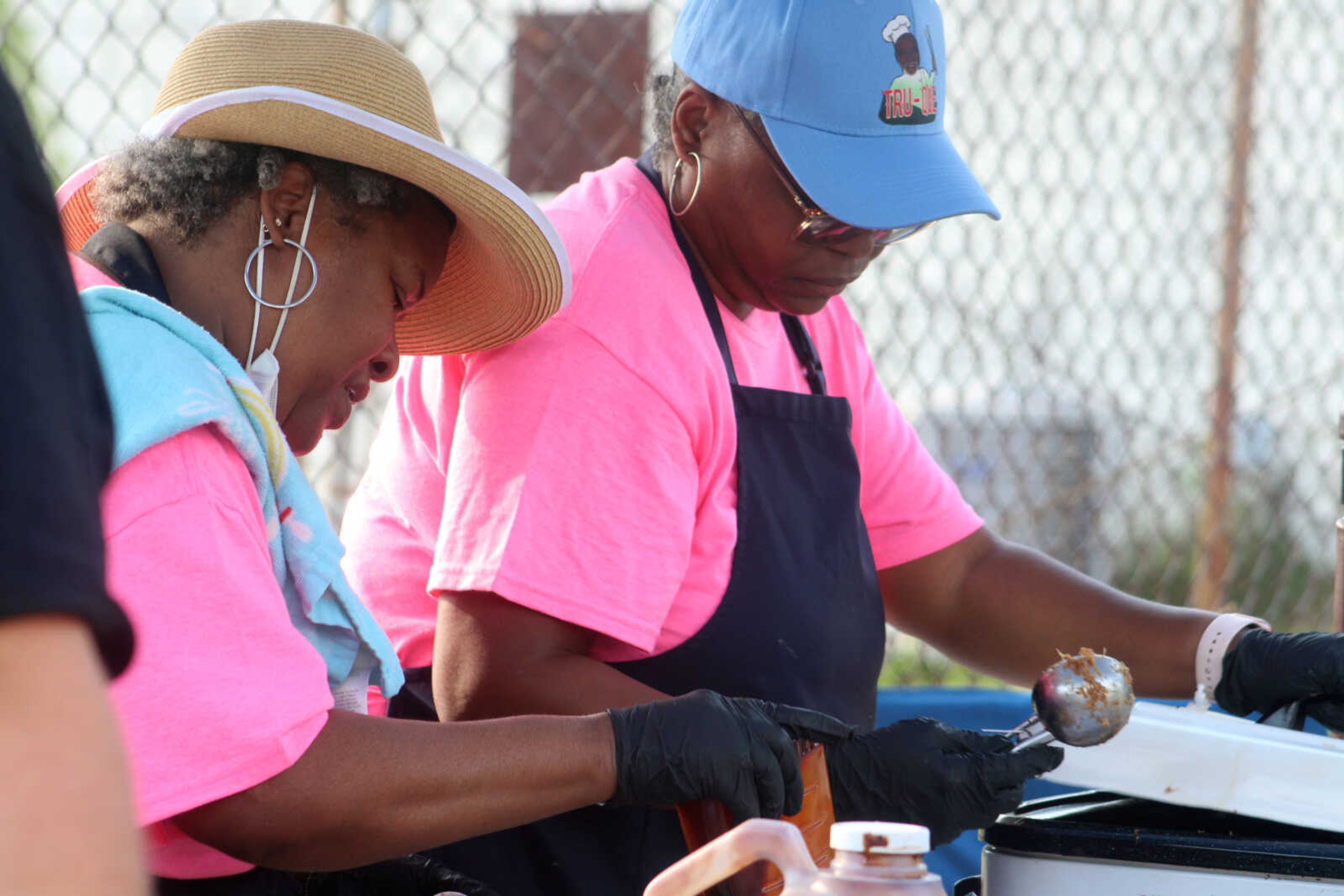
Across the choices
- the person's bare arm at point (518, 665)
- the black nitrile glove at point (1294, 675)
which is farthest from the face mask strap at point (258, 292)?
the black nitrile glove at point (1294, 675)

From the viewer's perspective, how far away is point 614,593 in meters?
1.42

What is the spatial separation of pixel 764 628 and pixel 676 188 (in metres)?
0.54

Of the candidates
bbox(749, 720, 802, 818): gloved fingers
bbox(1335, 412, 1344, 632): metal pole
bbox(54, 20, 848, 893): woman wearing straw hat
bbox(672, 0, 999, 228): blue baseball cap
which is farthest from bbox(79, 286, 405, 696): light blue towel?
bbox(1335, 412, 1344, 632): metal pole

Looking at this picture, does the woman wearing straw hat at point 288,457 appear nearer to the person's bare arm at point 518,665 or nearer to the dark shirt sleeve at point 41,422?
the person's bare arm at point 518,665

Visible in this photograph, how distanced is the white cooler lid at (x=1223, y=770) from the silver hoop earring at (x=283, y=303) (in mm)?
829

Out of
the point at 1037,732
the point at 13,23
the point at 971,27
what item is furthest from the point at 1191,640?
the point at 13,23

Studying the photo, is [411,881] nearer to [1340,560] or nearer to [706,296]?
[706,296]

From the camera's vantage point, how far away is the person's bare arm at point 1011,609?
6.44ft

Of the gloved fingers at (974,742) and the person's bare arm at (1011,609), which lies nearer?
the gloved fingers at (974,742)

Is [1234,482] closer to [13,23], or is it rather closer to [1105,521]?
[1105,521]

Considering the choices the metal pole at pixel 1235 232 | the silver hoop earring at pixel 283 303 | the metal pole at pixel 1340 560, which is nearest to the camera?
the silver hoop earring at pixel 283 303

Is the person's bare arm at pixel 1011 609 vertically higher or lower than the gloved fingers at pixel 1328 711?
higher

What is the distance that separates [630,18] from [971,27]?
86 centimetres

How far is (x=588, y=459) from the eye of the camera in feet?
4.74
